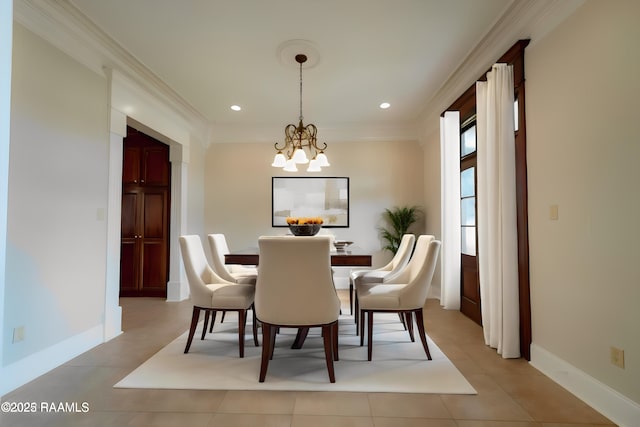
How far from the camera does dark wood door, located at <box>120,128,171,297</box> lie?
16.0 ft

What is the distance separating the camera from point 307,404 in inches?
76.8

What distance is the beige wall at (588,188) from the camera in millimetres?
1732

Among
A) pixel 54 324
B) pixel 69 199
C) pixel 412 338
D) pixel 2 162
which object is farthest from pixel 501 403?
pixel 69 199

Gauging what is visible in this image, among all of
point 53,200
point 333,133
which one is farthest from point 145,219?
point 333,133

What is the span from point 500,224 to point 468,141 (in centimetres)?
171

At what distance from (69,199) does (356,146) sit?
4.08 meters

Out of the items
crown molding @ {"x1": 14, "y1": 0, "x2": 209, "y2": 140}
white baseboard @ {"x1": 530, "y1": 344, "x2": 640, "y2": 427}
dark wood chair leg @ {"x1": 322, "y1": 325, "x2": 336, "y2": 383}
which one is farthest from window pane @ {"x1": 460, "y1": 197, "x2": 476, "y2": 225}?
crown molding @ {"x1": 14, "y1": 0, "x2": 209, "y2": 140}

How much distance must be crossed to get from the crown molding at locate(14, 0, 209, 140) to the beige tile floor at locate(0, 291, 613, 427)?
245 centimetres

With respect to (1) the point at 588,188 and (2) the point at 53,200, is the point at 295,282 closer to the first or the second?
(1) the point at 588,188

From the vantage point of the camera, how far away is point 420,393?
208 centimetres

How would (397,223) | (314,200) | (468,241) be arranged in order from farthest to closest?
(314,200), (397,223), (468,241)

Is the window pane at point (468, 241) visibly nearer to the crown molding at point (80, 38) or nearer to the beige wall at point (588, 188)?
the beige wall at point (588, 188)

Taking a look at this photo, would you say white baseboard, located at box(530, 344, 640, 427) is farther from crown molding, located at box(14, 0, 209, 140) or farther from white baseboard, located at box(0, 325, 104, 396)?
crown molding, located at box(14, 0, 209, 140)

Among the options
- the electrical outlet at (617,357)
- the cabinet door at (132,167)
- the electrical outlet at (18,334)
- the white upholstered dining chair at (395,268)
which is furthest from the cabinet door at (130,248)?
the electrical outlet at (617,357)
